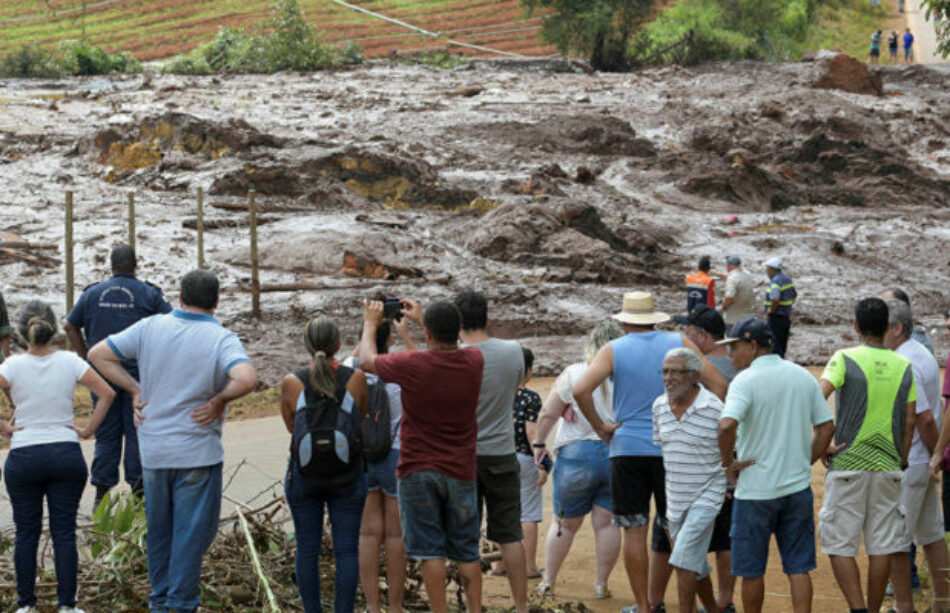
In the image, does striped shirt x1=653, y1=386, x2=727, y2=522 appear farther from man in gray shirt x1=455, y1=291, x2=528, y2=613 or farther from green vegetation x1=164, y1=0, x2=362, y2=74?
green vegetation x1=164, y1=0, x2=362, y2=74

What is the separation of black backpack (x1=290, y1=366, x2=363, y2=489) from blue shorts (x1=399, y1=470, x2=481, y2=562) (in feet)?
1.27

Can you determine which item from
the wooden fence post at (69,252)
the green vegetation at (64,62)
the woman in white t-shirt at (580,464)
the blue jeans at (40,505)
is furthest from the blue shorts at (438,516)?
the green vegetation at (64,62)

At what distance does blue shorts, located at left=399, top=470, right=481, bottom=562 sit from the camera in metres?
6.51

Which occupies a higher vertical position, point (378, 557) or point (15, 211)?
point (378, 557)

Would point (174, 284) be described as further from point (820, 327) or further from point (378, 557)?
point (378, 557)

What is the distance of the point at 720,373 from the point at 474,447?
1.62 metres

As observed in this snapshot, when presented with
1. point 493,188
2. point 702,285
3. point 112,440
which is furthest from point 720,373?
point 493,188

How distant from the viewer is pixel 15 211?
2452 cm

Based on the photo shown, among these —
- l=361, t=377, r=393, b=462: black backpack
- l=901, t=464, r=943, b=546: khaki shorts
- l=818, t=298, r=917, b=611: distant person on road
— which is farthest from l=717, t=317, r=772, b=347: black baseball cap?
l=361, t=377, r=393, b=462: black backpack

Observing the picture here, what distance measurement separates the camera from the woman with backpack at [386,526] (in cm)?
699

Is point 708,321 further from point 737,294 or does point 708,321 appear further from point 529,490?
point 737,294

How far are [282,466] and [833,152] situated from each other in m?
24.8

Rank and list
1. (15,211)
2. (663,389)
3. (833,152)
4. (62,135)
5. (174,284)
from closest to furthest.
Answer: (663,389) → (174,284) → (15,211) → (62,135) → (833,152)

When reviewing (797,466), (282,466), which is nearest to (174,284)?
(282,466)
